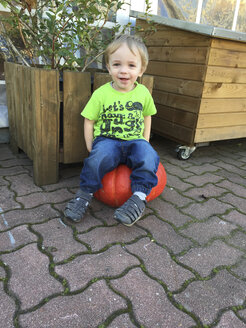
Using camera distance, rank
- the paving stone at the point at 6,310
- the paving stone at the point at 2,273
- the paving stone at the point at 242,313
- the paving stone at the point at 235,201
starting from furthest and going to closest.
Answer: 1. the paving stone at the point at 235,201
2. the paving stone at the point at 2,273
3. the paving stone at the point at 242,313
4. the paving stone at the point at 6,310

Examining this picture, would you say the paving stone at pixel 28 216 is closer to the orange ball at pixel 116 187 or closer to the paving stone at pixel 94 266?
the orange ball at pixel 116 187

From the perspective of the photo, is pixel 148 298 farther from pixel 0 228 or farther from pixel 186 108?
pixel 186 108

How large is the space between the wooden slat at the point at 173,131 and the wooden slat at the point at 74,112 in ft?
3.93

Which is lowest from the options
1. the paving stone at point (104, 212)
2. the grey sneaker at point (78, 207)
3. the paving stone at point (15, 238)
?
the paving stone at point (104, 212)

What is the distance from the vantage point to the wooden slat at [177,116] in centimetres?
308

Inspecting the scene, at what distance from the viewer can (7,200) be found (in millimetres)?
2186

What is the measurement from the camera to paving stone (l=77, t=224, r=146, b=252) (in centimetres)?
178

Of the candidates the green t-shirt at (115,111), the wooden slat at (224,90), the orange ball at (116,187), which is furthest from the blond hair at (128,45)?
the wooden slat at (224,90)

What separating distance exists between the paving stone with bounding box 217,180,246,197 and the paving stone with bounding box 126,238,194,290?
1206mm

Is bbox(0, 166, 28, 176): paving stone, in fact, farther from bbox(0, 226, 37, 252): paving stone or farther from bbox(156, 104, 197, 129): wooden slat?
bbox(156, 104, 197, 129): wooden slat

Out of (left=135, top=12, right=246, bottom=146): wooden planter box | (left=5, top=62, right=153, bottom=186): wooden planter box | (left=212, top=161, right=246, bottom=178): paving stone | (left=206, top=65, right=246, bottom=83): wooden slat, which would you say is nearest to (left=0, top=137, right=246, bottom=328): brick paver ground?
(left=5, top=62, right=153, bottom=186): wooden planter box

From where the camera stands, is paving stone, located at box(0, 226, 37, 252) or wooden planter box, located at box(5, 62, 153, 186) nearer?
paving stone, located at box(0, 226, 37, 252)

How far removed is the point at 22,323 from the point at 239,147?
3.66 m

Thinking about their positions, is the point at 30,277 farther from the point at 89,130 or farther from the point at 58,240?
the point at 89,130
